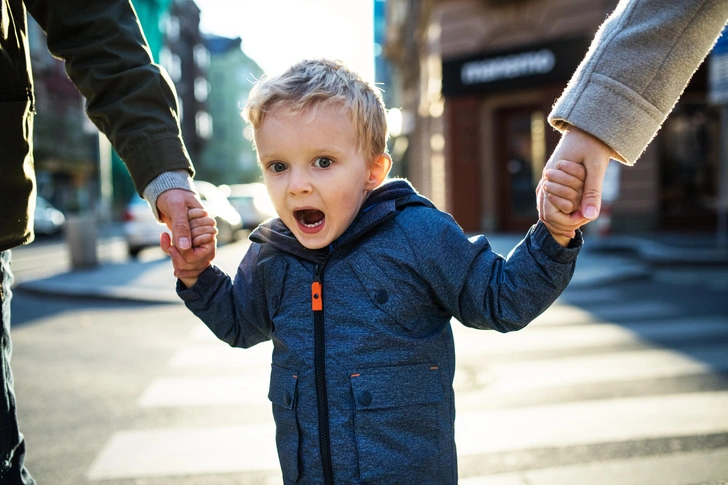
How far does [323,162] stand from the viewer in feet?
5.25

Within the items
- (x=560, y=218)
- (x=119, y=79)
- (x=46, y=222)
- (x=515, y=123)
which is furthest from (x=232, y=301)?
(x=46, y=222)

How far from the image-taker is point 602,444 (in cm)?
332

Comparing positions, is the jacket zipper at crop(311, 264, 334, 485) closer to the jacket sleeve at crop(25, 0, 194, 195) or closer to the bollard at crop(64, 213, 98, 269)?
the jacket sleeve at crop(25, 0, 194, 195)

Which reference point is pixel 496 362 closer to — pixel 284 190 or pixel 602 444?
pixel 602 444

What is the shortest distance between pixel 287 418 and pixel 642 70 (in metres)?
1.11

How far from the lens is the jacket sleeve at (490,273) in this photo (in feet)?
4.63

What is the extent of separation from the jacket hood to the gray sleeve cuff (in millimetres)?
Result: 257

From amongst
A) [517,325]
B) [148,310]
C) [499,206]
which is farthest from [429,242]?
[499,206]

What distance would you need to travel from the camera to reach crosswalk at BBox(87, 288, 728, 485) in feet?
10.2

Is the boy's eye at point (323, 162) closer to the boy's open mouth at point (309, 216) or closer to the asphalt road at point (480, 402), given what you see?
the boy's open mouth at point (309, 216)

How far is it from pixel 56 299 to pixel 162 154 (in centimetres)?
783

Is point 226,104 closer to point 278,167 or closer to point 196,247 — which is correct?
point 196,247

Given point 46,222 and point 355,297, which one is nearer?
point 355,297

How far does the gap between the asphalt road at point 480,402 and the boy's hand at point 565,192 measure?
6.49ft
